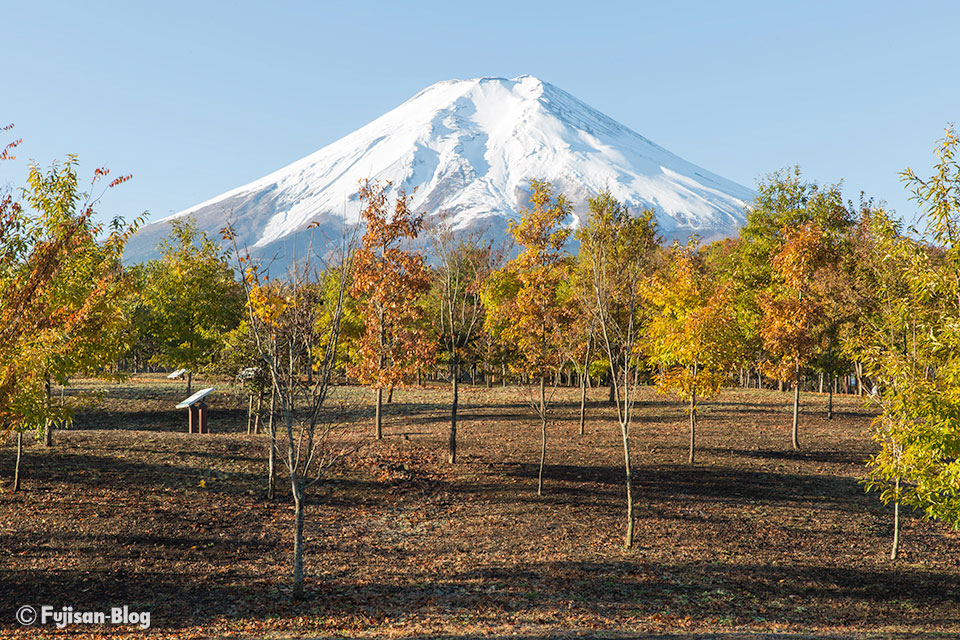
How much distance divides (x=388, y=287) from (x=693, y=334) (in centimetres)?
847

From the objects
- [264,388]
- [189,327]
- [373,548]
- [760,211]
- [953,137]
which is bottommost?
[373,548]

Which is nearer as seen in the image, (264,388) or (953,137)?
(953,137)

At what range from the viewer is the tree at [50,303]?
6.67m

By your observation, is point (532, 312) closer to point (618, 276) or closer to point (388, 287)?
point (388, 287)

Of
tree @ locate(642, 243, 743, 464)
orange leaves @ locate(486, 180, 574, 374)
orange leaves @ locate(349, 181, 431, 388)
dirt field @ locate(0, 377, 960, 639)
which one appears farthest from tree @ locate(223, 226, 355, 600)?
tree @ locate(642, 243, 743, 464)

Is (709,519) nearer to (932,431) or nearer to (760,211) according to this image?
(932,431)

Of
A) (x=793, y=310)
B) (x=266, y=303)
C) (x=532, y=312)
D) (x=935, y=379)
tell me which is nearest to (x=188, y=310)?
(x=532, y=312)

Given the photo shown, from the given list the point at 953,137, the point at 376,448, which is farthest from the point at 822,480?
the point at 376,448

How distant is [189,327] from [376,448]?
11.6 meters

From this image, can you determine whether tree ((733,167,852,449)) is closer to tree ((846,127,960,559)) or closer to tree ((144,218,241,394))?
tree ((846,127,960,559))

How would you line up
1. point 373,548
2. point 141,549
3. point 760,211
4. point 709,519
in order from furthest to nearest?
point 760,211
point 709,519
point 373,548
point 141,549

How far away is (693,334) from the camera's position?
17906 millimetres

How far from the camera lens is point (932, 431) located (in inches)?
352

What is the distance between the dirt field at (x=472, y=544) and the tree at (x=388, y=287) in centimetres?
257
